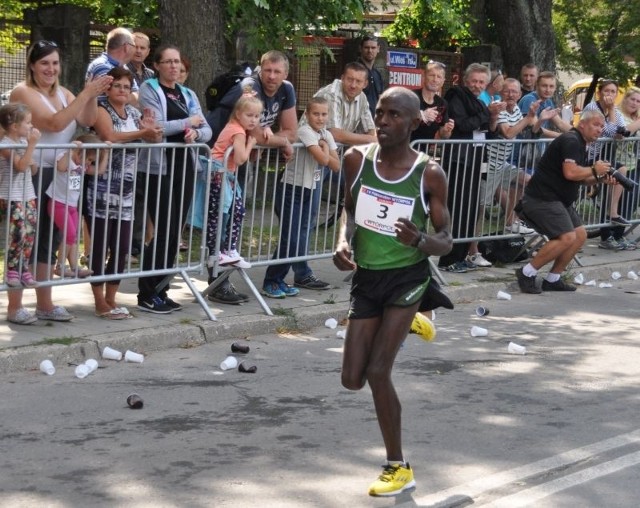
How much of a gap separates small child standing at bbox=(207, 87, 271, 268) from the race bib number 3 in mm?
3712

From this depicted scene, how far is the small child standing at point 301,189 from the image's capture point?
400 inches

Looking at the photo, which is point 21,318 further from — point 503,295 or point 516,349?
point 503,295

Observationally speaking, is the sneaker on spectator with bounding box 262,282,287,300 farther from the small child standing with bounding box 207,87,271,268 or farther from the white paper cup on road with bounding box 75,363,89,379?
the white paper cup on road with bounding box 75,363,89,379

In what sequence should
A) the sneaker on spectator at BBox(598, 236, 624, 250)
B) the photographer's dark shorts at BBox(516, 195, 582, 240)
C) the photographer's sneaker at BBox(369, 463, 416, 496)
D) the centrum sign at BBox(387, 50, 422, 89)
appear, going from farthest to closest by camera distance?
the centrum sign at BBox(387, 50, 422, 89) → the sneaker on spectator at BBox(598, 236, 624, 250) → the photographer's dark shorts at BBox(516, 195, 582, 240) → the photographer's sneaker at BBox(369, 463, 416, 496)

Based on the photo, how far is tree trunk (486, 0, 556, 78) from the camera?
1977cm

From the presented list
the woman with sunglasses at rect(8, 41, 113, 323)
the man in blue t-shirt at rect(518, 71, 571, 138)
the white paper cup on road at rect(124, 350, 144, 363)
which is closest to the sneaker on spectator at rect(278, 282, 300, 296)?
the woman with sunglasses at rect(8, 41, 113, 323)

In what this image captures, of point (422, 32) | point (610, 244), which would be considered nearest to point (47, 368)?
point (610, 244)

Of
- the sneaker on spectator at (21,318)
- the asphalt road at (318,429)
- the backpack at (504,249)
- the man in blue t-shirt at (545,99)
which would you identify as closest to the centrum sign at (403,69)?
the man in blue t-shirt at (545,99)

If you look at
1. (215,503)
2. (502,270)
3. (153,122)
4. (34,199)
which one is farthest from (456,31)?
(215,503)

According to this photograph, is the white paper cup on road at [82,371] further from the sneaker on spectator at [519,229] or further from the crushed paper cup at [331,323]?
the sneaker on spectator at [519,229]

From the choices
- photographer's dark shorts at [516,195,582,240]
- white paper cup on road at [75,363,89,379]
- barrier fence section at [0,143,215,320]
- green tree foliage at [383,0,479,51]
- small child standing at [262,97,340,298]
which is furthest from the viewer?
green tree foliage at [383,0,479,51]

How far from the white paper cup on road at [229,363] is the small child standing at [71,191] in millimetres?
1299

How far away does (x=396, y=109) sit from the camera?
5.68 m

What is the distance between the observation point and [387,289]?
18.8 ft
